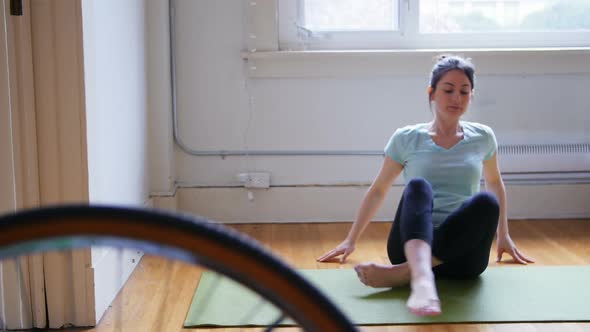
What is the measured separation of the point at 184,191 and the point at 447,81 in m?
1.29

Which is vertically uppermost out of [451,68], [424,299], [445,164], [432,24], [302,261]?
[432,24]

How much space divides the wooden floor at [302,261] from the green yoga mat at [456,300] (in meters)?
0.04

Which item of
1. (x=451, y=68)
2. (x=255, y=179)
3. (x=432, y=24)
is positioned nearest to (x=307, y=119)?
(x=255, y=179)

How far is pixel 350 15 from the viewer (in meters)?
3.09

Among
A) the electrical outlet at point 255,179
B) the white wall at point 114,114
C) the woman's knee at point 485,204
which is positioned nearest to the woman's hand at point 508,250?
the woman's knee at point 485,204

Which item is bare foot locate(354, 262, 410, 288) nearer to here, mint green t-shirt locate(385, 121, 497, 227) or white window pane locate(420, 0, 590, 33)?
mint green t-shirt locate(385, 121, 497, 227)

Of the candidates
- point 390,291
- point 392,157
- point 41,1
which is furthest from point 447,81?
point 41,1

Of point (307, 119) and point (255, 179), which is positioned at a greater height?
point (307, 119)

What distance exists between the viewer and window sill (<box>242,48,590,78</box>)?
9.83 feet

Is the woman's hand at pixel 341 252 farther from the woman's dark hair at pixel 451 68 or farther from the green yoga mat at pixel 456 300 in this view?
the woman's dark hair at pixel 451 68

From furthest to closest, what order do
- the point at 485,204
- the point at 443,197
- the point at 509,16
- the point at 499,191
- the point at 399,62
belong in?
the point at 509,16
the point at 399,62
the point at 499,191
the point at 443,197
the point at 485,204

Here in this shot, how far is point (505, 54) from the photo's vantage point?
119 inches

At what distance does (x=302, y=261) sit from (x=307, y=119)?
2.48 feet

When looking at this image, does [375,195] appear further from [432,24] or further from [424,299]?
[432,24]
